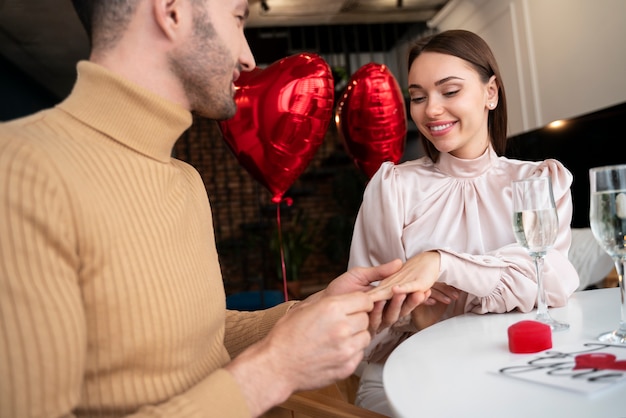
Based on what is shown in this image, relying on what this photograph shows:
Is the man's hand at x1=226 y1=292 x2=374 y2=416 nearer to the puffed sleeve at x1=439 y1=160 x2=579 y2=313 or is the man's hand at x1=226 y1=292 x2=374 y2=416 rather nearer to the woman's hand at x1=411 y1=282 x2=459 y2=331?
the puffed sleeve at x1=439 y1=160 x2=579 y2=313

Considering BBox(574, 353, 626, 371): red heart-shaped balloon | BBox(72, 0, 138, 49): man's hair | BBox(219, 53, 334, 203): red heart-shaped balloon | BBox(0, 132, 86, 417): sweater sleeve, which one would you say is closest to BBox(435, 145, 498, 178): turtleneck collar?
BBox(219, 53, 334, 203): red heart-shaped balloon

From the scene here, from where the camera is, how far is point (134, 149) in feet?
3.21

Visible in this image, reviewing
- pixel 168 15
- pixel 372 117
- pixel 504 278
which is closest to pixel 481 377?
pixel 504 278

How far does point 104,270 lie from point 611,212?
787mm

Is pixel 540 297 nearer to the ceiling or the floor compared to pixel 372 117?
nearer to the floor

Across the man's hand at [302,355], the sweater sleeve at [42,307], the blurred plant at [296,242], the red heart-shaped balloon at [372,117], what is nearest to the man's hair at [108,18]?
the sweater sleeve at [42,307]

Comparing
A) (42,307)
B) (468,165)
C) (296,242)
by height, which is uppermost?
(468,165)

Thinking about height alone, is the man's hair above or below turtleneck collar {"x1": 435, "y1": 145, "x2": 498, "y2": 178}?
above

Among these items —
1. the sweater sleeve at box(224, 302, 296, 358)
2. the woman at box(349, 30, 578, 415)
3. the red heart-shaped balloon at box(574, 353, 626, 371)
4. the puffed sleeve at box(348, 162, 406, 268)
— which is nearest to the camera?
the red heart-shaped balloon at box(574, 353, 626, 371)

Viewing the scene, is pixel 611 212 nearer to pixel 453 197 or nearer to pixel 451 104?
pixel 453 197

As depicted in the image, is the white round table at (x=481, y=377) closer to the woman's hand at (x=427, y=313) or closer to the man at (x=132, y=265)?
the man at (x=132, y=265)

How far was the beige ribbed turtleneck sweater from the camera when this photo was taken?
0.71 m

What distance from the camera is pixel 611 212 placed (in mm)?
955

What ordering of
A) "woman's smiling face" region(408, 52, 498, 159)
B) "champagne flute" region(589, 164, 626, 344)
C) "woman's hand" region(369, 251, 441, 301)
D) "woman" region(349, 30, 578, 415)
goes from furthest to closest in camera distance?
1. "woman's smiling face" region(408, 52, 498, 159)
2. "woman" region(349, 30, 578, 415)
3. "woman's hand" region(369, 251, 441, 301)
4. "champagne flute" region(589, 164, 626, 344)
